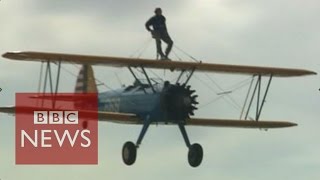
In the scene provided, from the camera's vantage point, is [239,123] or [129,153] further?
[239,123]

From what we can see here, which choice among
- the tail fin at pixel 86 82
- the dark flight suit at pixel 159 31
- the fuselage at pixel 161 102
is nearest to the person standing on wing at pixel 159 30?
the dark flight suit at pixel 159 31

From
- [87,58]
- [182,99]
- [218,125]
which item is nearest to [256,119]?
[218,125]

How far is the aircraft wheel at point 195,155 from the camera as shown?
34.1 meters

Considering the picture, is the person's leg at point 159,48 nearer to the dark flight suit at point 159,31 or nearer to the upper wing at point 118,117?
the dark flight suit at point 159,31

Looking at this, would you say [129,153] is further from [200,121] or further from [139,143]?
[200,121]

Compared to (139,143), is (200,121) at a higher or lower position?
higher

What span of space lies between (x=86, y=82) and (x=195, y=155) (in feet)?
34.3

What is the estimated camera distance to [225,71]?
37125 mm

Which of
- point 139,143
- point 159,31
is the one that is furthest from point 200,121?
point 159,31

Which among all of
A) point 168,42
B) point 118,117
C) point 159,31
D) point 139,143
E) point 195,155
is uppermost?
point 159,31

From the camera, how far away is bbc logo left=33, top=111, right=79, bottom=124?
33.0m

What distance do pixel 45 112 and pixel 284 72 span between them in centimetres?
906

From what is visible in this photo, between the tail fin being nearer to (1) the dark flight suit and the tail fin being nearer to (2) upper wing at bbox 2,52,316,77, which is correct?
(2) upper wing at bbox 2,52,316,77

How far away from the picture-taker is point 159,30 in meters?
34.3
